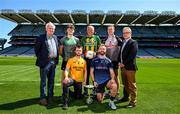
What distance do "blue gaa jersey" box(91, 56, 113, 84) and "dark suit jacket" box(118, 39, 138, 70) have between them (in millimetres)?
472

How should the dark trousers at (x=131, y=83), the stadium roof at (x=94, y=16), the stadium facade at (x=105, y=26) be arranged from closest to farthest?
the dark trousers at (x=131, y=83), the stadium roof at (x=94, y=16), the stadium facade at (x=105, y=26)

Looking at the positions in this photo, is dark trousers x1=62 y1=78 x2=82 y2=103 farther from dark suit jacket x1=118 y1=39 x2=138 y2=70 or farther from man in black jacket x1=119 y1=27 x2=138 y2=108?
dark suit jacket x1=118 y1=39 x2=138 y2=70

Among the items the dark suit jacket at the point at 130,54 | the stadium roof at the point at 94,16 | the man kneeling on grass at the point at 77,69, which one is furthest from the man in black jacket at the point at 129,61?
the stadium roof at the point at 94,16

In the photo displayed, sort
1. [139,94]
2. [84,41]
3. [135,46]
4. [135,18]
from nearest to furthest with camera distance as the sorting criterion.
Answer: [135,46] < [84,41] < [139,94] < [135,18]

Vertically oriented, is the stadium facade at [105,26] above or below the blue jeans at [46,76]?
above

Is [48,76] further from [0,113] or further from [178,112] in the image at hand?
[178,112]

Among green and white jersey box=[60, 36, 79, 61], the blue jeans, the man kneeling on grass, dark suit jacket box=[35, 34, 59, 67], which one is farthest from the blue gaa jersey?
dark suit jacket box=[35, 34, 59, 67]

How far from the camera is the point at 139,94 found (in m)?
10.9

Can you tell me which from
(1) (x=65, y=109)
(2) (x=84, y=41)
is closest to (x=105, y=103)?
(1) (x=65, y=109)

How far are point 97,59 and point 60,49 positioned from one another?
45.5 inches

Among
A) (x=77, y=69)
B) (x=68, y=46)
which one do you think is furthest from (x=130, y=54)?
(x=68, y=46)

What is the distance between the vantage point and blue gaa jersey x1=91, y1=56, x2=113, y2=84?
9.16m

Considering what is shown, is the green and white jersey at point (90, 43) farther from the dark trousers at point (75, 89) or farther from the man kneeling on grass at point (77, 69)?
the dark trousers at point (75, 89)

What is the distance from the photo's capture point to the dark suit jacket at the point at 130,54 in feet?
29.6
